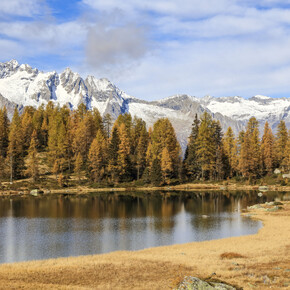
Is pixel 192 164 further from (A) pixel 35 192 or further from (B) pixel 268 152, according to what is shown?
(A) pixel 35 192

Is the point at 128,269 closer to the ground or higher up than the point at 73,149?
closer to the ground

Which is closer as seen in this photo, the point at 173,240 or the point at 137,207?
the point at 173,240

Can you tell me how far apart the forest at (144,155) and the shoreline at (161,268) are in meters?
77.8

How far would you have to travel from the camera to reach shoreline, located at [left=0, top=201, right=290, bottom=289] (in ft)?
86.0

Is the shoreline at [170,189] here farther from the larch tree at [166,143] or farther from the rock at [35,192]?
the larch tree at [166,143]

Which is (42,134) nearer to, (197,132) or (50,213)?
(197,132)

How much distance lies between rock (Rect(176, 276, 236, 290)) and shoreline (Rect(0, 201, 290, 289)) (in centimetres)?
190

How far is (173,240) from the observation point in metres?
47.2

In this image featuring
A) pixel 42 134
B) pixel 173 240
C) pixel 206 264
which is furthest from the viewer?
pixel 42 134

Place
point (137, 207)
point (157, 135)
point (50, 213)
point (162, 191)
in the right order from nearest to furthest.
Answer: point (50, 213) → point (137, 207) → point (162, 191) → point (157, 135)

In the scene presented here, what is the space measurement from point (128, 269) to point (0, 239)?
23818 millimetres

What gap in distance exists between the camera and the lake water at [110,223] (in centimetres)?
4381

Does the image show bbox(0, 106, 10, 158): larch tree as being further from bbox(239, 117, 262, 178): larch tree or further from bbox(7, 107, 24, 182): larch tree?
bbox(239, 117, 262, 178): larch tree

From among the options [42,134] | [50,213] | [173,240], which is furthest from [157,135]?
[173,240]
